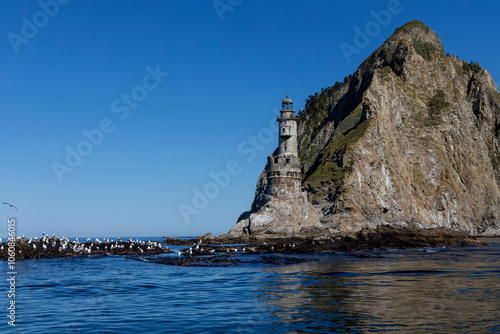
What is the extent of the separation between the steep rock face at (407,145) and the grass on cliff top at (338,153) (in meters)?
0.31

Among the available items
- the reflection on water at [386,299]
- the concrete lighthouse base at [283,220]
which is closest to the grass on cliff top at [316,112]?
the concrete lighthouse base at [283,220]

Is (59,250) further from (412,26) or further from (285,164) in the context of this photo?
(412,26)

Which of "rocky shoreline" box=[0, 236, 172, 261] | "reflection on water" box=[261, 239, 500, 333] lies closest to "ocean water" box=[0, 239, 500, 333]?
"reflection on water" box=[261, 239, 500, 333]

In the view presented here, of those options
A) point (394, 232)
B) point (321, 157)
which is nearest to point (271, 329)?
point (394, 232)

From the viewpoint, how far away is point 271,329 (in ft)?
59.3

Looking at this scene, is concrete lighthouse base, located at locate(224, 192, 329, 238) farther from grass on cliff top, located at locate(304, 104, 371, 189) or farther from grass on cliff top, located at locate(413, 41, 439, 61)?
grass on cliff top, located at locate(413, 41, 439, 61)

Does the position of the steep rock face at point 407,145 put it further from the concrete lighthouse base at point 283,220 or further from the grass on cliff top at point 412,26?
the concrete lighthouse base at point 283,220

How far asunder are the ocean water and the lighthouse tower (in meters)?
56.4

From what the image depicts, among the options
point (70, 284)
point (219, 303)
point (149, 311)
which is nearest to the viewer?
point (149, 311)

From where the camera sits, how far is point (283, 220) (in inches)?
3597

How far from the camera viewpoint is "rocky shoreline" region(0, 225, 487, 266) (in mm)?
53688

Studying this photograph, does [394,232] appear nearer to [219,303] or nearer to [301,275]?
[301,275]

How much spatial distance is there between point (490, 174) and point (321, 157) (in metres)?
52.3

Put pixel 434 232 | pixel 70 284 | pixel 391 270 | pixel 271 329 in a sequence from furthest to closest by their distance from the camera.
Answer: pixel 434 232
pixel 391 270
pixel 70 284
pixel 271 329
